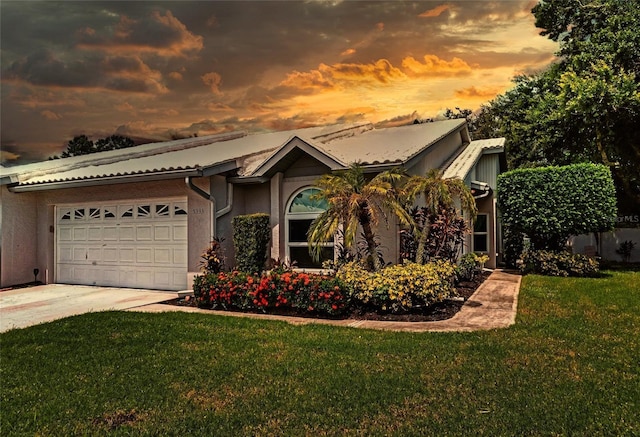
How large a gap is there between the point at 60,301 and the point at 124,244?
2.83 metres

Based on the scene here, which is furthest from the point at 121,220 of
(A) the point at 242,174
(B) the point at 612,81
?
(B) the point at 612,81

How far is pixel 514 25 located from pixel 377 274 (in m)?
8.90

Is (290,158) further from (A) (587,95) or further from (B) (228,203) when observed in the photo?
(A) (587,95)

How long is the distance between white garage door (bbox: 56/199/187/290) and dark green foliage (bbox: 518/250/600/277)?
11.4 m

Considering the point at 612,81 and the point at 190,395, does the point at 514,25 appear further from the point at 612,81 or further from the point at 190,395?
the point at 190,395

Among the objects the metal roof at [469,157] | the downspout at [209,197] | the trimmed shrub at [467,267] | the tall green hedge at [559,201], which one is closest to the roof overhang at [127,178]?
A: the downspout at [209,197]

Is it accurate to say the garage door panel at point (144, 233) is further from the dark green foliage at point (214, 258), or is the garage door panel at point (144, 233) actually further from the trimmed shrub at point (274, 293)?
the trimmed shrub at point (274, 293)

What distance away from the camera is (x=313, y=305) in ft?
28.2

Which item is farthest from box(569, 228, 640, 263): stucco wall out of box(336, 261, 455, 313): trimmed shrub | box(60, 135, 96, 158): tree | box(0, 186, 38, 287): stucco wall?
box(60, 135, 96, 158): tree

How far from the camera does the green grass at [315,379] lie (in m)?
4.08

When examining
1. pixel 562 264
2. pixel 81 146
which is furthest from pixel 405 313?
pixel 81 146

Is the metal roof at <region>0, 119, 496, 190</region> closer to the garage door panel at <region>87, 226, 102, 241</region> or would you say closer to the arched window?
the arched window

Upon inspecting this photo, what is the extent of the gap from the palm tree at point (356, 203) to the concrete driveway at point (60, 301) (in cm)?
485

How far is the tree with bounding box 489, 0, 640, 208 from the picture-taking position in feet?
56.2
